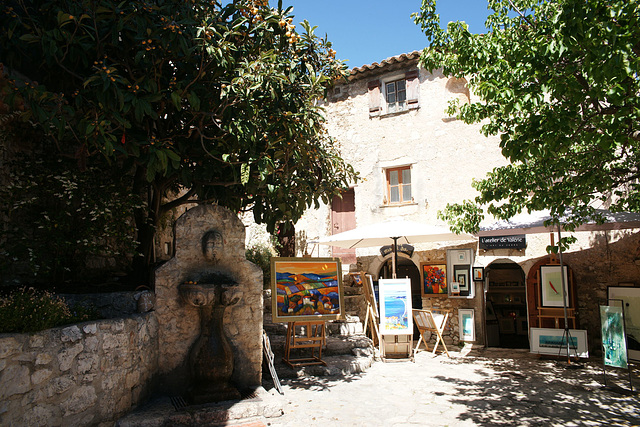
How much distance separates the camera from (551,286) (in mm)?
8422

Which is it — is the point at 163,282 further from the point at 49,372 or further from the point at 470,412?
the point at 470,412

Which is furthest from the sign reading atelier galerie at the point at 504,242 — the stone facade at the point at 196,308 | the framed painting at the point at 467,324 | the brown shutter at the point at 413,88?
the stone facade at the point at 196,308

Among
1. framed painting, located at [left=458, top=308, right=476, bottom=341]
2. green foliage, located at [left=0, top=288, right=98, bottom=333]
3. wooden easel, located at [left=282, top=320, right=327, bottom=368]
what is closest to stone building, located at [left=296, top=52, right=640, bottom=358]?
framed painting, located at [left=458, top=308, right=476, bottom=341]

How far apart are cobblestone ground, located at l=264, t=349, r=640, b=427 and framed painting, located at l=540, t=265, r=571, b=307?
1184 millimetres

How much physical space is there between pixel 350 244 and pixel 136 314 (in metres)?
5.14

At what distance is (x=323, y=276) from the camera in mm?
7016

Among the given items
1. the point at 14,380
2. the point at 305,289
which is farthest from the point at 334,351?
the point at 14,380

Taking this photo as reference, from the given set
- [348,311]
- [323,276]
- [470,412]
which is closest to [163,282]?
[323,276]

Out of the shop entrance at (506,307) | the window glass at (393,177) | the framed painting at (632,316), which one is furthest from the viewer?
the window glass at (393,177)

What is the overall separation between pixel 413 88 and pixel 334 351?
23.1ft

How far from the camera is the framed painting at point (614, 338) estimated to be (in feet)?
19.3

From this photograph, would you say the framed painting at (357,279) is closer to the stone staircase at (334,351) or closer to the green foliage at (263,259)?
the stone staircase at (334,351)

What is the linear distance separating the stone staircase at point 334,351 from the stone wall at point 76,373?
6.44ft

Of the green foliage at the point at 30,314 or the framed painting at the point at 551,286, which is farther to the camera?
the framed painting at the point at 551,286
